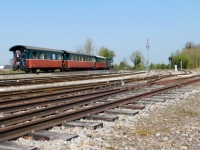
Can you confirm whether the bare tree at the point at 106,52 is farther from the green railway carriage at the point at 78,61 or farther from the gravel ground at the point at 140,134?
the gravel ground at the point at 140,134

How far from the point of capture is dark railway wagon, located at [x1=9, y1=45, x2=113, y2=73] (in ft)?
94.1

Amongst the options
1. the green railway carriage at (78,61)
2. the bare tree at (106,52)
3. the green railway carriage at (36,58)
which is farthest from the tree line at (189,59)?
the green railway carriage at (36,58)

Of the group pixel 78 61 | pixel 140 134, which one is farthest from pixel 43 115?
pixel 78 61

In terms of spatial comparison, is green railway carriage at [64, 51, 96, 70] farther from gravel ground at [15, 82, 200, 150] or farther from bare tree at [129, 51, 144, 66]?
bare tree at [129, 51, 144, 66]

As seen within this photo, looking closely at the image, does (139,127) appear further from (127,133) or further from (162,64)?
(162,64)

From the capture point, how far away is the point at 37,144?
14.8ft

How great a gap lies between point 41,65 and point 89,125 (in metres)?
25.1

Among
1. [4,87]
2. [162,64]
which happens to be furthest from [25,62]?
[162,64]

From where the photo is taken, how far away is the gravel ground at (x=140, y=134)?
4551 mm

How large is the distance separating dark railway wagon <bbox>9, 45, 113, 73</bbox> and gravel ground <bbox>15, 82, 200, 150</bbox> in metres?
22.9

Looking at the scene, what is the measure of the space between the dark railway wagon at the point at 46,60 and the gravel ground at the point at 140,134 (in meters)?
22.9

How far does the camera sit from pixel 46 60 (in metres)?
30.7

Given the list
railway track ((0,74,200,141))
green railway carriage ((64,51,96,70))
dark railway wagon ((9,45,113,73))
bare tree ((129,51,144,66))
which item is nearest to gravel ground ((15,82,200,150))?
railway track ((0,74,200,141))

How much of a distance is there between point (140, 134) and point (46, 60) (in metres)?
26.4
